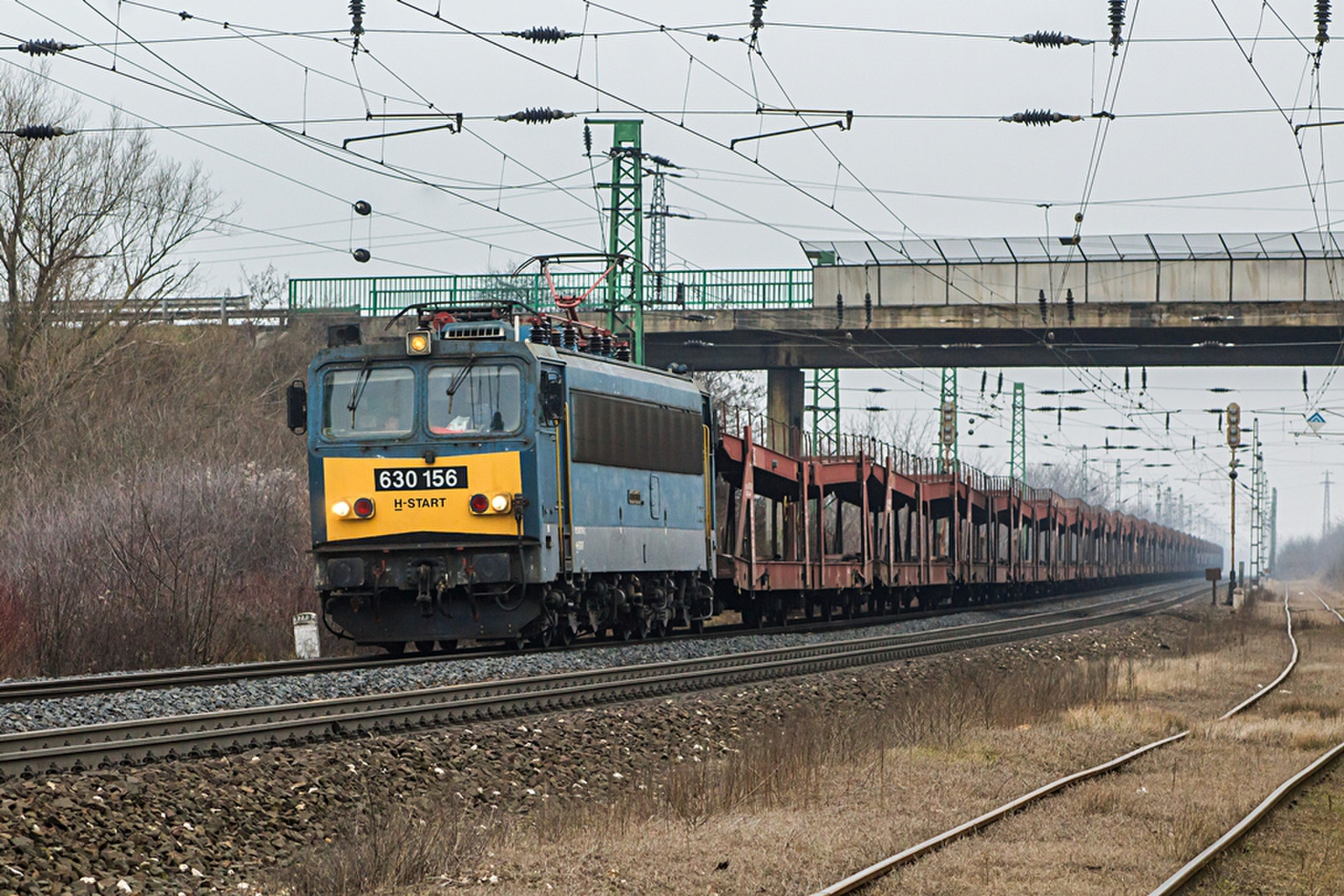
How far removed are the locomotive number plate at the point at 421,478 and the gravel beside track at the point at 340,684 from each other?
199 centimetres

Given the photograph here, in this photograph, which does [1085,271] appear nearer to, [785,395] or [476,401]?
[785,395]

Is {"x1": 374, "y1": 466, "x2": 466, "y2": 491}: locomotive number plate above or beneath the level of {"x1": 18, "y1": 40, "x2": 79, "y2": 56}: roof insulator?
beneath

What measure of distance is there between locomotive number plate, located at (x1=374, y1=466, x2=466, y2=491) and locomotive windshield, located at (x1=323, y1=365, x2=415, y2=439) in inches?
18.4

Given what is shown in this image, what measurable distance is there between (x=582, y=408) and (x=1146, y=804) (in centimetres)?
1005

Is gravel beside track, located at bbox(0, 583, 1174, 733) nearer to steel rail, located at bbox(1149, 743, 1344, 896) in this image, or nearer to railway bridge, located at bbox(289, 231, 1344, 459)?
steel rail, located at bbox(1149, 743, 1344, 896)

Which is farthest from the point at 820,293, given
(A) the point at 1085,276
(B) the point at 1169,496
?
(B) the point at 1169,496

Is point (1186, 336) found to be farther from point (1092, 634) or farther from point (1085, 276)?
point (1092, 634)

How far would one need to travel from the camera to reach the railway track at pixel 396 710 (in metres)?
10.2

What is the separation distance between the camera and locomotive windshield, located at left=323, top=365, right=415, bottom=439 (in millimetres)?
18422

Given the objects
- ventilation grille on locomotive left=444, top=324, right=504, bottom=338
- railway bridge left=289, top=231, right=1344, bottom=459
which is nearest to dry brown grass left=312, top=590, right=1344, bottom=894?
ventilation grille on locomotive left=444, top=324, right=504, bottom=338

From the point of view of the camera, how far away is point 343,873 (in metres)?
8.27

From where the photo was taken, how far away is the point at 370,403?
18.5 meters

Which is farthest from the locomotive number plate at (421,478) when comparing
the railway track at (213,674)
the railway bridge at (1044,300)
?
the railway bridge at (1044,300)

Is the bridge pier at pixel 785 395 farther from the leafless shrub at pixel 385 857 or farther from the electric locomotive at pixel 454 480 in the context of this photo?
the leafless shrub at pixel 385 857
